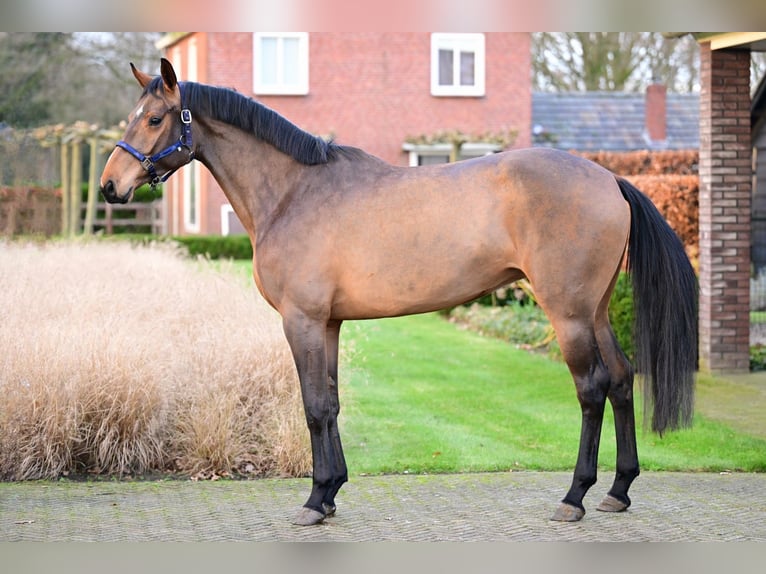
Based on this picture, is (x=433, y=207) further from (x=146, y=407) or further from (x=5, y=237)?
(x=5, y=237)

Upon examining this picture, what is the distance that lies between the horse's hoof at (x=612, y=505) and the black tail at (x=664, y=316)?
0.42 m

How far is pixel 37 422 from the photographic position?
6602 millimetres

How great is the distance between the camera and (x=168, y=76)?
5.13 m

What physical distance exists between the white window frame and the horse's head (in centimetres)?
1865

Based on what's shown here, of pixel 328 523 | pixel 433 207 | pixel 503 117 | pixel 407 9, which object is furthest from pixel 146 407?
pixel 503 117

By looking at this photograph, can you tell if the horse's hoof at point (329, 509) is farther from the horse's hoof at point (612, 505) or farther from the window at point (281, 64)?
the window at point (281, 64)

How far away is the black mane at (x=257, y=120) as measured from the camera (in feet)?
17.7

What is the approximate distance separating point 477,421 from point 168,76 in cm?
448

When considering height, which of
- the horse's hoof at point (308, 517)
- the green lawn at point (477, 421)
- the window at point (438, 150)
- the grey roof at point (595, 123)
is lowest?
the green lawn at point (477, 421)

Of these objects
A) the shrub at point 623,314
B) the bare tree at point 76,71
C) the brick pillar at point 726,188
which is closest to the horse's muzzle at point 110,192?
the shrub at point 623,314

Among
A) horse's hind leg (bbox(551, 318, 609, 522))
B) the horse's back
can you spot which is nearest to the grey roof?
the horse's back

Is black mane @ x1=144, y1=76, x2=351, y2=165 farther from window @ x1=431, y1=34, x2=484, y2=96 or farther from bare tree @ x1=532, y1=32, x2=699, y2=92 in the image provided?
bare tree @ x1=532, y1=32, x2=699, y2=92

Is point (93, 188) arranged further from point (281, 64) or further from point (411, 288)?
point (411, 288)

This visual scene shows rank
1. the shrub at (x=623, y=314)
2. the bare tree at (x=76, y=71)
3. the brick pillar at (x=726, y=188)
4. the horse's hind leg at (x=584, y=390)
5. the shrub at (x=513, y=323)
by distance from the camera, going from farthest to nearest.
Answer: the bare tree at (x=76, y=71), the shrub at (x=513, y=323), the shrub at (x=623, y=314), the brick pillar at (x=726, y=188), the horse's hind leg at (x=584, y=390)
